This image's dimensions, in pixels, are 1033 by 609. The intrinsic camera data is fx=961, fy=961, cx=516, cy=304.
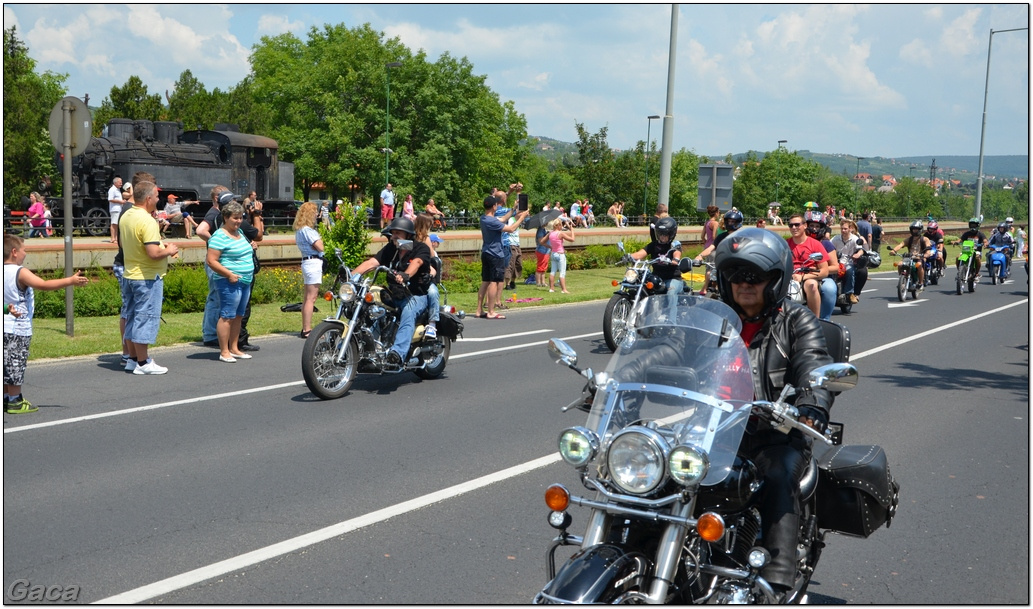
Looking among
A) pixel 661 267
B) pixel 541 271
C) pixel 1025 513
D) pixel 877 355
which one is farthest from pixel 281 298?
pixel 1025 513

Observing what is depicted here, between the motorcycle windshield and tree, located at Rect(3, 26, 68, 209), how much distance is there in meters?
43.7

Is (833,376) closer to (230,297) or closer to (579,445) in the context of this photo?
(579,445)

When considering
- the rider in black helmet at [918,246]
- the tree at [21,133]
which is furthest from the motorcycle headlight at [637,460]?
the tree at [21,133]

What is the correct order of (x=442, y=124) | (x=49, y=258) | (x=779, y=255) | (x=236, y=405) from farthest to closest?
1. (x=442, y=124)
2. (x=49, y=258)
3. (x=236, y=405)
4. (x=779, y=255)

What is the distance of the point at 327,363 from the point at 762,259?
5.79 m

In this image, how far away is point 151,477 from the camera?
637 centimetres

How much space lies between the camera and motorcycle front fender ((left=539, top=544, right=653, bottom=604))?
314 cm

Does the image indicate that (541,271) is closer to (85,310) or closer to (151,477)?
(85,310)

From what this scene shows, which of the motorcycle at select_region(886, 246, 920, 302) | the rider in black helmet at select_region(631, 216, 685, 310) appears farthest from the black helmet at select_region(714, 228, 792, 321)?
the motorcycle at select_region(886, 246, 920, 302)

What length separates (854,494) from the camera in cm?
418

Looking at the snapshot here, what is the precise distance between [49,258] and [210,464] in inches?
448

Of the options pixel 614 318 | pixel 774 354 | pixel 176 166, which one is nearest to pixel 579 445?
pixel 774 354

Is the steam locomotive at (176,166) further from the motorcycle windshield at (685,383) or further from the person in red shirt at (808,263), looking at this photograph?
the motorcycle windshield at (685,383)

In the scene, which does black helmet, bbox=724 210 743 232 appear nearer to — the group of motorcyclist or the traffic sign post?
the traffic sign post
